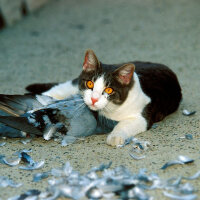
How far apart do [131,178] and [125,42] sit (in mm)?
3106

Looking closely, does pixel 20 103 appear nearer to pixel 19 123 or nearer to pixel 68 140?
pixel 19 123

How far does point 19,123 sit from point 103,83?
61cm

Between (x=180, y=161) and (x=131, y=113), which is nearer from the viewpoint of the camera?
(x=180, y=161)

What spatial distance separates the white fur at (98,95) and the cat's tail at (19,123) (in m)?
0.39

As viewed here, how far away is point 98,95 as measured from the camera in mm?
2402

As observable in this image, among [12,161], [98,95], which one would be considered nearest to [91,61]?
[98,95]

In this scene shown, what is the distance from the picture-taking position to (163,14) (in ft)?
19.7

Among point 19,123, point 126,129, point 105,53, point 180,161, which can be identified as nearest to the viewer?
point 180,161

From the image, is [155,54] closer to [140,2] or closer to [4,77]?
[4,77]

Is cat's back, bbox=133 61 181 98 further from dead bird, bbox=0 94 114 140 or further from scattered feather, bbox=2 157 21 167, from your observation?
scattered feather, bbox=2 157 21 167

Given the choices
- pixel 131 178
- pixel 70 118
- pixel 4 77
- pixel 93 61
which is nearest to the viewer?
pixel 131 178

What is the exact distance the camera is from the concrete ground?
225 cm

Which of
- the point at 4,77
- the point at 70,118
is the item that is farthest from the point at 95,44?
the point at 70,118

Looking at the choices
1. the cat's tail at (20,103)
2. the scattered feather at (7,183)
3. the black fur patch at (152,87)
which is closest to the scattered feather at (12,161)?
the scattered feather at (7,183)
